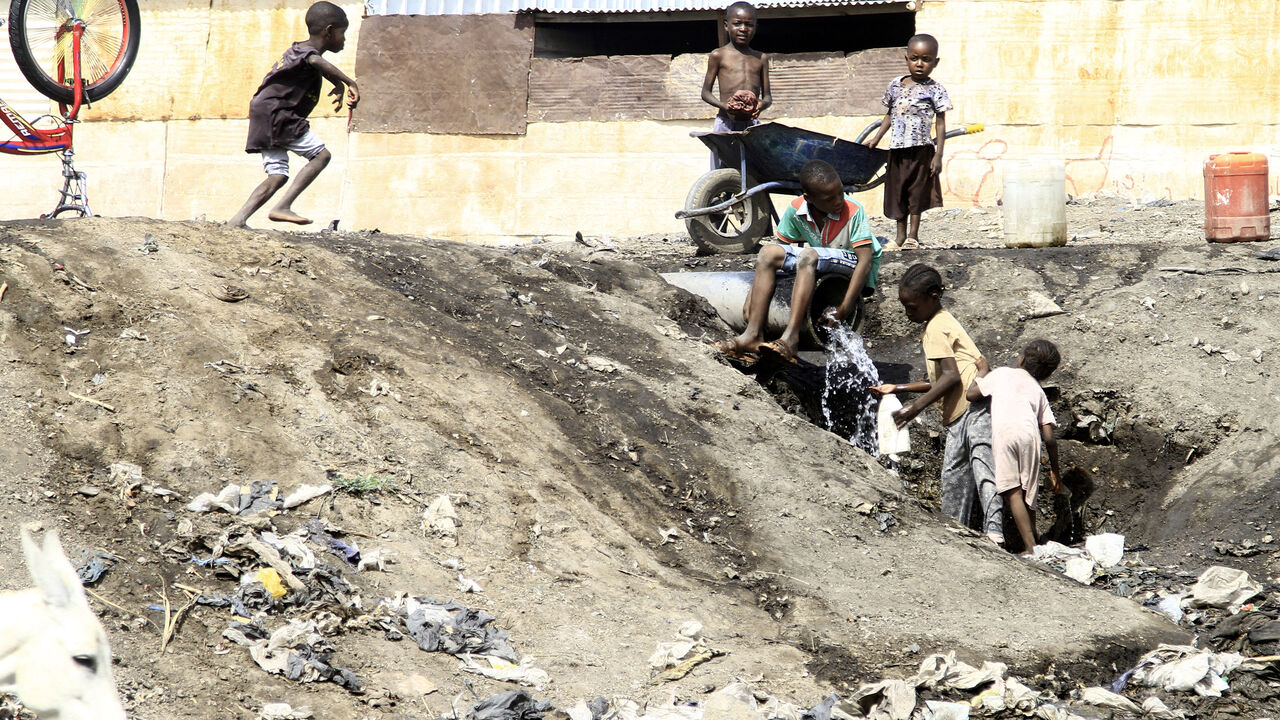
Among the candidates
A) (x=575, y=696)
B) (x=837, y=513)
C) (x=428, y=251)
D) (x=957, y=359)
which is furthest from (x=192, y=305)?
(x=957, y=359)

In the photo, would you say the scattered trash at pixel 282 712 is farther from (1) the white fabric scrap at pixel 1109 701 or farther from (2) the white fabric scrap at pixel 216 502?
(1) the white fabric scrap at pixel 1109 701

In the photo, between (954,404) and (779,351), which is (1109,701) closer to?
(954,404)

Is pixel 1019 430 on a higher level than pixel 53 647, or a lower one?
lower

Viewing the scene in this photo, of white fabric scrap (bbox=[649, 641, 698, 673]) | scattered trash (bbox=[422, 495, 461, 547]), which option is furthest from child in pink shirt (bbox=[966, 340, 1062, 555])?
scattered trash (bbox=[422, 495, 461, 547])

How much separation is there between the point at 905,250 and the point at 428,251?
338cm

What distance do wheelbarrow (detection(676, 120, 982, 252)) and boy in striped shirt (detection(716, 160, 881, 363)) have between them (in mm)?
1253

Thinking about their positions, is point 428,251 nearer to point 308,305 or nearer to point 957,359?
point 308,305

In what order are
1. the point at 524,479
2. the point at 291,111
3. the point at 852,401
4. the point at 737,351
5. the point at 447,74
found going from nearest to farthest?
the point at 524,479 < the point at 737,351 < the point at 291,111 < the point at 852,401 < the point at 447,74

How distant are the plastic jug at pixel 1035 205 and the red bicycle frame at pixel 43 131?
22.4 feet

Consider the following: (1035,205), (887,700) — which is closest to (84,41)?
(1035,205)

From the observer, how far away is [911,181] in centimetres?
859

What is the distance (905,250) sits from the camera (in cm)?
838

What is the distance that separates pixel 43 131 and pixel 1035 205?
7.84 meters

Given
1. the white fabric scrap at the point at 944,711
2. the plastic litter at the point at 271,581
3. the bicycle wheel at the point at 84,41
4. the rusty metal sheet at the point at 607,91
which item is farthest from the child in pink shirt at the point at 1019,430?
the bicycle wheel at the point at 84,41
